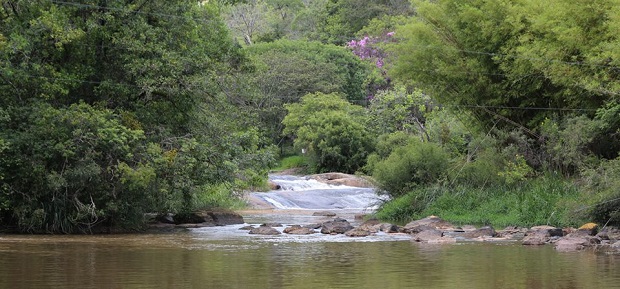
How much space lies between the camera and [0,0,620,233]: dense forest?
75.8ft

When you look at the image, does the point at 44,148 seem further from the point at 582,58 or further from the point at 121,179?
the point at 582,58

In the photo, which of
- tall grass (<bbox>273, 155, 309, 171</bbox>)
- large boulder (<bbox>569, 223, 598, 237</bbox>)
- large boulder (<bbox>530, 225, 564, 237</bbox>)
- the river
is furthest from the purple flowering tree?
the river

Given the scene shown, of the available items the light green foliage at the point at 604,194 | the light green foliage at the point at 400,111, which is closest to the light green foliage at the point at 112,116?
the light green foliage at the point at 604,194

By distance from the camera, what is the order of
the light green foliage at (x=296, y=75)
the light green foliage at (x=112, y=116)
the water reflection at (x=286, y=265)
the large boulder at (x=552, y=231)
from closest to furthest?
the water reflection at (x=286, y=265) < the light green foliage at (x=112, y=116) < the large boulder at (x=552, y=231) < the light green foliage at (x=296, y=75)

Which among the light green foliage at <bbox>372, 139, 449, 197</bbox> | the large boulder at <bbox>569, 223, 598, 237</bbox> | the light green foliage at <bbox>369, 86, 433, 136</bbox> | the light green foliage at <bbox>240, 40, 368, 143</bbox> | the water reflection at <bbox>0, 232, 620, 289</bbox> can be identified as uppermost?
the light green foliage at <bbox>240, 40, 368, 143</bbox>

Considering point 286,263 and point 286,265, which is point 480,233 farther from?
point 286,265

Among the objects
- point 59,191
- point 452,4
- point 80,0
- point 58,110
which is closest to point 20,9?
point 80,0

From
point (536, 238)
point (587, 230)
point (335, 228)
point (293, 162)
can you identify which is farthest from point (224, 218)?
point (293, 162)

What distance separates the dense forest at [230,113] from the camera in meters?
23.1

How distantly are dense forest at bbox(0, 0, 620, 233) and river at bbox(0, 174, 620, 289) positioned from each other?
175 cm

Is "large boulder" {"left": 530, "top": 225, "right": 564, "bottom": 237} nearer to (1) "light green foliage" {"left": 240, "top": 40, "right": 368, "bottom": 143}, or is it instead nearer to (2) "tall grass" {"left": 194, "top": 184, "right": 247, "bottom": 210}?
(2) "tall grass" {"left": 194, "top": 184, "right": 247, "bottom": 210}

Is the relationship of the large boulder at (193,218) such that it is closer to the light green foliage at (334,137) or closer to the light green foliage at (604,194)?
the light green foliage at (604,194)

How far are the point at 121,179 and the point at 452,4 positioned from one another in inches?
551

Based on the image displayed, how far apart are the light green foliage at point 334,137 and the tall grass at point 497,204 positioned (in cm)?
2037
